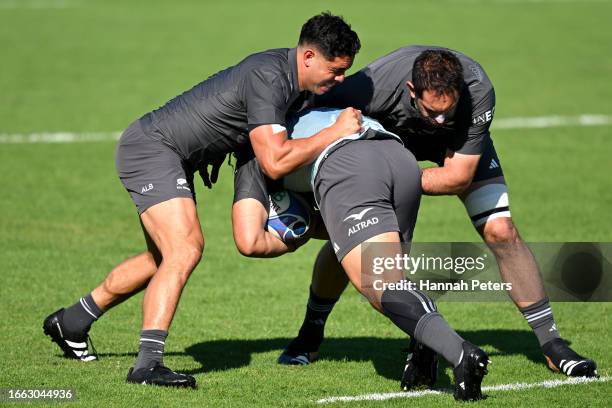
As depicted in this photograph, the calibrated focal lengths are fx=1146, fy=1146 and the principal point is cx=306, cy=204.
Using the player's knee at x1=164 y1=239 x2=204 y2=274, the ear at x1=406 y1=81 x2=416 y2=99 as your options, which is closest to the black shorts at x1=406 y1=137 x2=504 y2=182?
the ear at x1=406 y1=81 x2=416 y2=99

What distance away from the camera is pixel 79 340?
866cm

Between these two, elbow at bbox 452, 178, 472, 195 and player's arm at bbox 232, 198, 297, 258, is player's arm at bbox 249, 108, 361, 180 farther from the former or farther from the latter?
elbow at bbox 452, 178, 472, 195

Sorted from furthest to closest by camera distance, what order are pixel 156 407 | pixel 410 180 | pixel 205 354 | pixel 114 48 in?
pixel 114 48
pixel 205 354
pixel 410 180
pixel 156 407

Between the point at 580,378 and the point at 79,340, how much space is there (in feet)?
12.2

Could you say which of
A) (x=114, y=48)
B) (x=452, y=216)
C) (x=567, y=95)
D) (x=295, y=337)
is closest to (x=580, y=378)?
(x=295, y=337)

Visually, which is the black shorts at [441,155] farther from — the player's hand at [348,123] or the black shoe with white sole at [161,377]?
the black shoe with white sole at [161,377]

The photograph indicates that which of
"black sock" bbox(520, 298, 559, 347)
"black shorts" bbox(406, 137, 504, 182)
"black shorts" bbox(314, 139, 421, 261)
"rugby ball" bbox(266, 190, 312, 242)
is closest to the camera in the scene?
"black shorts" bbox(314, 139, 421, 261)

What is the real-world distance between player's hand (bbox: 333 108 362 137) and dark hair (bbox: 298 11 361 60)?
412 mm

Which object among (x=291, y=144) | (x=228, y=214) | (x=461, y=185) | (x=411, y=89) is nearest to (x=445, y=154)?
(x=461, y=185)

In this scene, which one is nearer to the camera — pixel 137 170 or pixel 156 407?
pixel 156 407

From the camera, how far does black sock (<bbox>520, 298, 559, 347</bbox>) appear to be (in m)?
8.64

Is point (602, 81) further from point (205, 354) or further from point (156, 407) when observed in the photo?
point (156, 407)

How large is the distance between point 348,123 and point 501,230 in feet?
5.97

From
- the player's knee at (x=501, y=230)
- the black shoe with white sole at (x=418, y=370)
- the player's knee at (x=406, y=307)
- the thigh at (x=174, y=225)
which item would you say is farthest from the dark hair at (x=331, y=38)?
the black shoe with white sole at (x=418, y=370)
